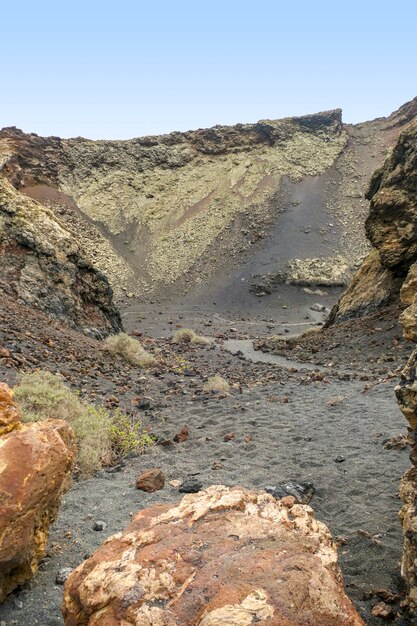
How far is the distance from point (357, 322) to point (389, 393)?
9.20 m

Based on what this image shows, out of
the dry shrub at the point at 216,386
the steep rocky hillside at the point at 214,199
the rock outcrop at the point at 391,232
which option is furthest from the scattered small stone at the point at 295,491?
the steep rocky hillside at the point at 214,199

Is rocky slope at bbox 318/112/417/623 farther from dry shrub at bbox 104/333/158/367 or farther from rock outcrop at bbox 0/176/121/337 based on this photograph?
rock outcrop at bbox 0/176/121/337

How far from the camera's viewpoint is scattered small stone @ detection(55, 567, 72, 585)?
3.85 meters

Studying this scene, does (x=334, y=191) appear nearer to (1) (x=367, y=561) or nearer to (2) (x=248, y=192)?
(2) (x=248, y=192)

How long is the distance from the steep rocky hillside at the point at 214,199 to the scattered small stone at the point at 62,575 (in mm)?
35037

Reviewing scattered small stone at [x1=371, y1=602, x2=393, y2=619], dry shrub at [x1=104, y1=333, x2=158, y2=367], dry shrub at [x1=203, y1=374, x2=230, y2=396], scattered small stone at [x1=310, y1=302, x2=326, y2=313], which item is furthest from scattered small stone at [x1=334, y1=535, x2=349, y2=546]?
scattered small stone at [x1=310, y1=302, x2=326, y2=313]

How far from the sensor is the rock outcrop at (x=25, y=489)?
3352mm

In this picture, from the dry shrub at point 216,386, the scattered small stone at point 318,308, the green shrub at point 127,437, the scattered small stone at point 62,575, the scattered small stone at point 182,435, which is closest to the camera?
the scattered small stone at point 62,575

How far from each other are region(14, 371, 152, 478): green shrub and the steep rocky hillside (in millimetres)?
31421

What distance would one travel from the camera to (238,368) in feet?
48.4

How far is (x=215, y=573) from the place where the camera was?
2588 mm

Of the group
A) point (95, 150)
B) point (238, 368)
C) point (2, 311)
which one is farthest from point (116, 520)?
point (95, 150)

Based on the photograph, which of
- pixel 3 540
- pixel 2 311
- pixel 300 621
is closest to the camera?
pixel 300 621

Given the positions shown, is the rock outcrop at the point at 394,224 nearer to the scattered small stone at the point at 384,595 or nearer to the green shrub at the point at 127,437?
the green shrub at the point at 127,437
